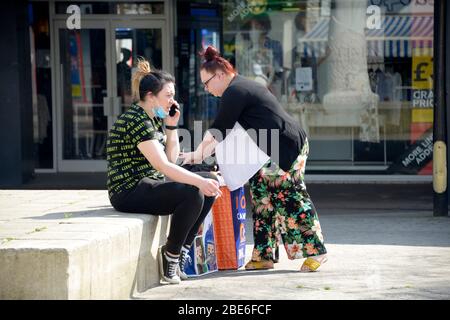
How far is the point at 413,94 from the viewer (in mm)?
13492

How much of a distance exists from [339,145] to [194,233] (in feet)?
23.8

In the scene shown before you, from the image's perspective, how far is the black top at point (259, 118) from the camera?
22.9 feet

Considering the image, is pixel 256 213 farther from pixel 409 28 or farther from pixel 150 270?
pixel 409 28

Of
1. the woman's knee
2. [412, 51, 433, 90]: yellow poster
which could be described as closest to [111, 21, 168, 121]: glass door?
[412, 51, 433, 90]: yellow poster

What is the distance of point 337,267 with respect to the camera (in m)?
7.39

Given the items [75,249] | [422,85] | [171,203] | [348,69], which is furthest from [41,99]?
[75,249]

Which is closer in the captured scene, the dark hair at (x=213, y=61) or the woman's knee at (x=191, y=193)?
the woman's knee at (x=191, y=193)

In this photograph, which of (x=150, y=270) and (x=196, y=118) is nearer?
(x=150, y=270)

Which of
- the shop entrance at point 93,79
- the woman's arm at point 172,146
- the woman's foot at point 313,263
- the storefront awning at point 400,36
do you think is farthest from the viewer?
the shop entrance at point 93,79

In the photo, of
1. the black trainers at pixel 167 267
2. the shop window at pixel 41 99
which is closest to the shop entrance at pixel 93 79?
the shop window at pixel 41 99

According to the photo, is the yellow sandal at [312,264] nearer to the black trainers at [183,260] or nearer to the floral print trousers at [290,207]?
the floral print trousers at [290,207]
